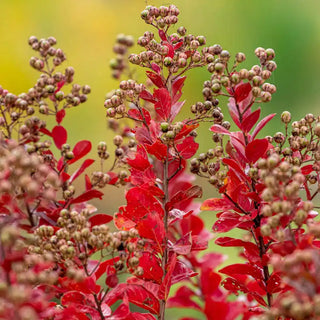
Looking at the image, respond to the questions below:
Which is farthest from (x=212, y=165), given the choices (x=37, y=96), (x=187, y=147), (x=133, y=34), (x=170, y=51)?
(x=133, y=34)

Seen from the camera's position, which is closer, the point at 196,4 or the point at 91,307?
the point at 91,307

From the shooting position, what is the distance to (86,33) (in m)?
1.66

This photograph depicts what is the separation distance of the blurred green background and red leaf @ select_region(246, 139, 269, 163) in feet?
3.34

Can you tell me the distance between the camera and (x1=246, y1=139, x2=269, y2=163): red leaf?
0.55 metres

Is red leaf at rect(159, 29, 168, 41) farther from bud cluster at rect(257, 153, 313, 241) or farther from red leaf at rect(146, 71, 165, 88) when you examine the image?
bud cluster at rect(257, 153, 313, 241)

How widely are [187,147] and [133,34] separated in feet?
3.81

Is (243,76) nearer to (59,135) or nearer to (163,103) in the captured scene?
(163,103)

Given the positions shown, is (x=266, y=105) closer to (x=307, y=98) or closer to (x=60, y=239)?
(x=307, y=98)

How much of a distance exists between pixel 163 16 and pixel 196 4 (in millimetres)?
1132

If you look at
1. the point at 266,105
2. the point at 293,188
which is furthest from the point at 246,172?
the point at 266,105

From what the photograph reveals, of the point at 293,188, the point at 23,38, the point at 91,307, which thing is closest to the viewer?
the point at 293,188

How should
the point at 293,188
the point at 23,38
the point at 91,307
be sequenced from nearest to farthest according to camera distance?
the point at 293,188 < the point at 91,307 < the point at 23,38

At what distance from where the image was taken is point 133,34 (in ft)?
5.55

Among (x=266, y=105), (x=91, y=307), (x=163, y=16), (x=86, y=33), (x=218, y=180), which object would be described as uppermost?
(x=86, y=33)
